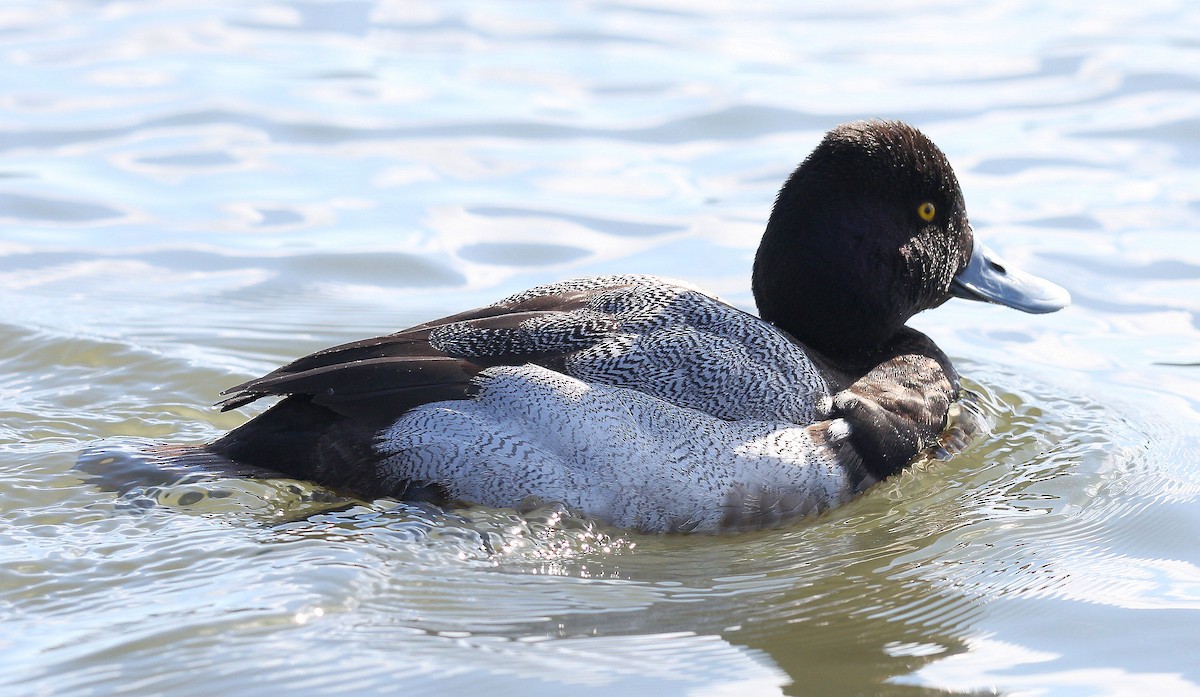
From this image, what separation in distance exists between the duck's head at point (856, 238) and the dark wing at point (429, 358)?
80cm

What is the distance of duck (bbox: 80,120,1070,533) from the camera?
4789 millimetres

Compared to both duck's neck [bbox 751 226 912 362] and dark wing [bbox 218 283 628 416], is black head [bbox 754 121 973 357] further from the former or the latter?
dark wing [bbox 218 283 628 416]

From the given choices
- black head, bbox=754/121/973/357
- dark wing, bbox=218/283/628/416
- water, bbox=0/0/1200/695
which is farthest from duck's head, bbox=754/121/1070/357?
dark wing, bbox=218/283/628/416

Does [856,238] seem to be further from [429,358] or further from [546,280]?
[546,280]

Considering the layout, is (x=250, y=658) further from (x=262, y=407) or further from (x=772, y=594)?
(x=262, y=407)

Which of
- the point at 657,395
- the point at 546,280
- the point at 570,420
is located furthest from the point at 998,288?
the point at 546,280

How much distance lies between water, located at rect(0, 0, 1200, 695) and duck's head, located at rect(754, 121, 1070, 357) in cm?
64

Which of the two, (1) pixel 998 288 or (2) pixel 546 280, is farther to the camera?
(2) pixel 546 280

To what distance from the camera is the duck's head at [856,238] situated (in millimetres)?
5492

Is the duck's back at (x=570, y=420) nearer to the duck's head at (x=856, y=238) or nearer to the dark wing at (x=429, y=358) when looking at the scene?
the dark wing at (x=429, y=358)

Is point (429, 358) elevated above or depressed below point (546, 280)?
below

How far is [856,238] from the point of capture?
551 centimetres

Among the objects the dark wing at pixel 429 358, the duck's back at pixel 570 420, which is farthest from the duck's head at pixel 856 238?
the dark wing at pixel 429 358

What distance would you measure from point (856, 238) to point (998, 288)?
89 cm
